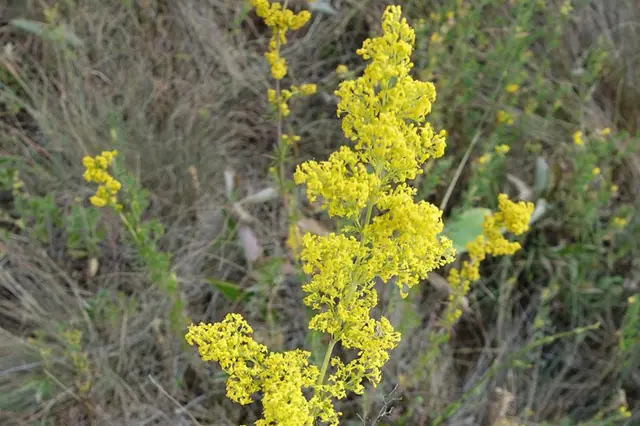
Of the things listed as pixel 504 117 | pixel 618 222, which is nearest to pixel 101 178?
pixel 504 117

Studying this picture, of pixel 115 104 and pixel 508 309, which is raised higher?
pixel 115 104

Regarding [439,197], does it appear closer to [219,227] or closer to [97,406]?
[219,227]

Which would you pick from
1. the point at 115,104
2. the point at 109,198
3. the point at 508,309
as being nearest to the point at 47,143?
the point at 115,104

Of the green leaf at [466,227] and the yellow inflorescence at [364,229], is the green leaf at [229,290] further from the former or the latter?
the yellow inflorescence at [364,229]

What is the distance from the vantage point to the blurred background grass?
7.80 ft

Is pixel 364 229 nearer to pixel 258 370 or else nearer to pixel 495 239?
pixel 258 370

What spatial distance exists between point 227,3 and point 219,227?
1450 millimetres

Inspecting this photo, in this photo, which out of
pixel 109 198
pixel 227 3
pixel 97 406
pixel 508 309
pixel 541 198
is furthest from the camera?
pixel 227 3

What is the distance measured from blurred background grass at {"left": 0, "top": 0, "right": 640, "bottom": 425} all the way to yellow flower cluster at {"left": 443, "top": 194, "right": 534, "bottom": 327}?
0.33 metres

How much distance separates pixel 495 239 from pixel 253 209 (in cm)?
129

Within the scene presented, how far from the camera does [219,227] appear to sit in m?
2.81

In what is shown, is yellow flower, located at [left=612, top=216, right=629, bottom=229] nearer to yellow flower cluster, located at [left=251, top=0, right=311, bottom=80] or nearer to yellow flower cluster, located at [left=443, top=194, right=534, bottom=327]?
yellow flower cluster, located at [left=443, top=194, right=534, bottom=327]

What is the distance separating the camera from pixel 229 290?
2.43 meters

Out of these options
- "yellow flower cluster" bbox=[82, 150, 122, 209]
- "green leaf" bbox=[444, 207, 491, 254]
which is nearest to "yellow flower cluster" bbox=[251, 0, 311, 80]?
"yellow flower cluster" bbox=[82, 150, 122, 209]
